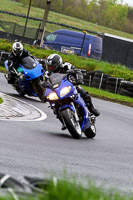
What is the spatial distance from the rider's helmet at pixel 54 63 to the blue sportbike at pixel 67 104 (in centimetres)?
14

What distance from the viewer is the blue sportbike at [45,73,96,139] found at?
9.98 metres

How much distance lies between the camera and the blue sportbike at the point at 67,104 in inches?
393

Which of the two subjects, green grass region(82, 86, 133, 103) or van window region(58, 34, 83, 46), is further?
van window region(58, 34, 83, 46)

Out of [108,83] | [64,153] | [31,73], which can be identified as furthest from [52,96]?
[108,83]

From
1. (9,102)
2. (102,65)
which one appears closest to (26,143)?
(9,102)

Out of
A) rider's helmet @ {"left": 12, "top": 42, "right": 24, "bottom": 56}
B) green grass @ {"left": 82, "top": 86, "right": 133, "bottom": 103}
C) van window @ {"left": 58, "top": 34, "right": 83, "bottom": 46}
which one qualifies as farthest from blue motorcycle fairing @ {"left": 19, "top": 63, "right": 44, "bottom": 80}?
van window @ {"left": 58, "top": 34, "right": 83, "bottom": 46}

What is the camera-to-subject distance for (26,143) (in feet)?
28.7

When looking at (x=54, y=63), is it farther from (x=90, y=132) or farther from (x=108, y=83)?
(x=108, y=83)

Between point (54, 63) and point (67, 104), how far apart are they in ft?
2.80

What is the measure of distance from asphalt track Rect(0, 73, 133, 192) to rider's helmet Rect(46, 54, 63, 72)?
1.14 metres

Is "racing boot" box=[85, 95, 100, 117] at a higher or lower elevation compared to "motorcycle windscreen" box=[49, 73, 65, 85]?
lower

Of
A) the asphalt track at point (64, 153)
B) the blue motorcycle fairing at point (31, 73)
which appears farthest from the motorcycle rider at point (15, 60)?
the asphalt track at point (64, 153)

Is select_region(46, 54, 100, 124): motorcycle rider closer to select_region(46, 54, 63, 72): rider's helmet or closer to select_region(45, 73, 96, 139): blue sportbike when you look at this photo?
select_region(46, 54, 63, 72): rider's helmet

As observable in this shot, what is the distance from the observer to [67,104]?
1014 cm
